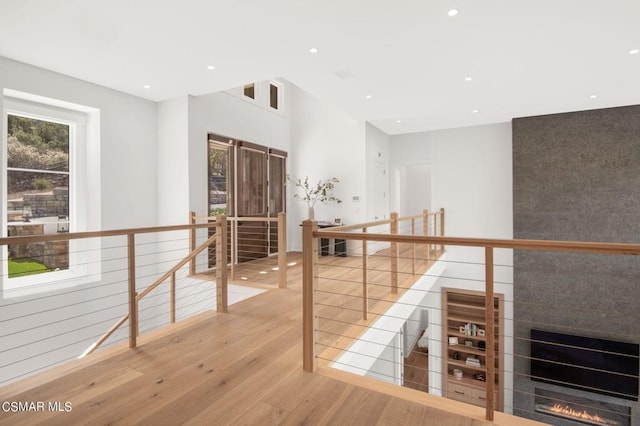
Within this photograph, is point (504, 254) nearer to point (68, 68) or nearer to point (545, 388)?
point (545, 388)

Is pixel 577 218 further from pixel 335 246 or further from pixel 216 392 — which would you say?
pixel 216 392


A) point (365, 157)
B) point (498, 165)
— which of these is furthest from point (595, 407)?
point (365, 157)

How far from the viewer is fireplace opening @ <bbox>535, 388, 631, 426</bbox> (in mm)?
5695

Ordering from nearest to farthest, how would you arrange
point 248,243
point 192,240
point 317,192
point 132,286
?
point 132,286 → point 192,240 → point 248,243 → point 317,192

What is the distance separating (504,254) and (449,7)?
507 cm

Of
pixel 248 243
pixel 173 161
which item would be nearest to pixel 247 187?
pixel 248 243

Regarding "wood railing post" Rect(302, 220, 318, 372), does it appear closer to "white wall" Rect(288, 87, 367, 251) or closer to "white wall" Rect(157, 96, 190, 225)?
"white wall" Rect(157, 96, 190, 225)

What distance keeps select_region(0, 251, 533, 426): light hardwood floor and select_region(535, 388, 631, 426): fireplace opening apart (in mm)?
5480

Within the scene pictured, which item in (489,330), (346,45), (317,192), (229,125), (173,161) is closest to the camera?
(489,330)

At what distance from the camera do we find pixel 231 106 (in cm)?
567

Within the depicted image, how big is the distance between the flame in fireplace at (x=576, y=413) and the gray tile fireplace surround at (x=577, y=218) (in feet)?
0.48

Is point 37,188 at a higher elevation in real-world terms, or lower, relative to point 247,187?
lower

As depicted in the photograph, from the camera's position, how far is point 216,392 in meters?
1.92

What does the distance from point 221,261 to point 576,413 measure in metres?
6.84
